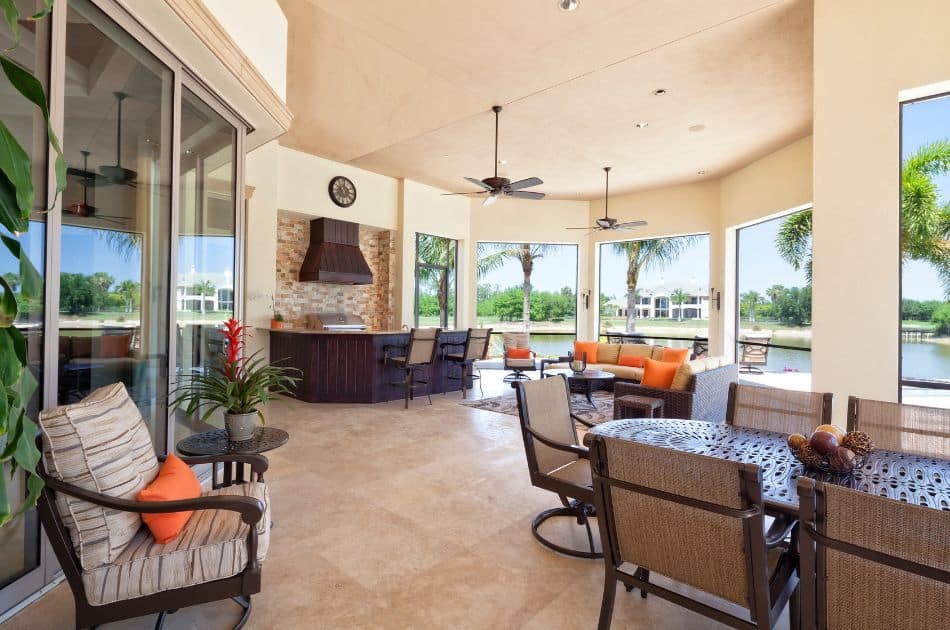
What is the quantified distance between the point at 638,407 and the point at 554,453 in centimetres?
214

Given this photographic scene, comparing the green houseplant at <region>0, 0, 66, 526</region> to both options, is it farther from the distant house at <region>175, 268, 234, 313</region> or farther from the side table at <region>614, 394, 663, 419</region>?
the side table at <region>614, 394, 663, 419</region>

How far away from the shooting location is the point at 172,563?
1679mm

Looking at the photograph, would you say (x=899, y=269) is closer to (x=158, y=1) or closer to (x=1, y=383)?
(x=1, y=383)

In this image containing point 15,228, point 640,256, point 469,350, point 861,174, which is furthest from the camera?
point 640,256

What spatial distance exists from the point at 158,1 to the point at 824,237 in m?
4.19

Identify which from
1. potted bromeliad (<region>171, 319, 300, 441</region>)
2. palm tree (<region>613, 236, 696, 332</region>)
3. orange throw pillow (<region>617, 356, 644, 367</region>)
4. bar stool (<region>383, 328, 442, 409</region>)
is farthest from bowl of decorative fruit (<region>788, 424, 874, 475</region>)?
palm tree (<region>613, 236, 696, 332</region>)

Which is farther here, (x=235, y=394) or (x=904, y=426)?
(x=235, y=394)

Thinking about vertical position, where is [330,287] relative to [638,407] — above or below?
above

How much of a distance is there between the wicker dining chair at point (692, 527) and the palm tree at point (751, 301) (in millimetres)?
6947

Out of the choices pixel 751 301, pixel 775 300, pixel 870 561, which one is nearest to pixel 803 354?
pixel 775 300

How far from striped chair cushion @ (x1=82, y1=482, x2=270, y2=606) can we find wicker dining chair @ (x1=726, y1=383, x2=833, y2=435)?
91.8 inches

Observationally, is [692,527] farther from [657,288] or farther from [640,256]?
[640,256]

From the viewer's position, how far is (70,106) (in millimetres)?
2215

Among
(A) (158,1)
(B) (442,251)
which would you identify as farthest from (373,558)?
(B) (442,251)
